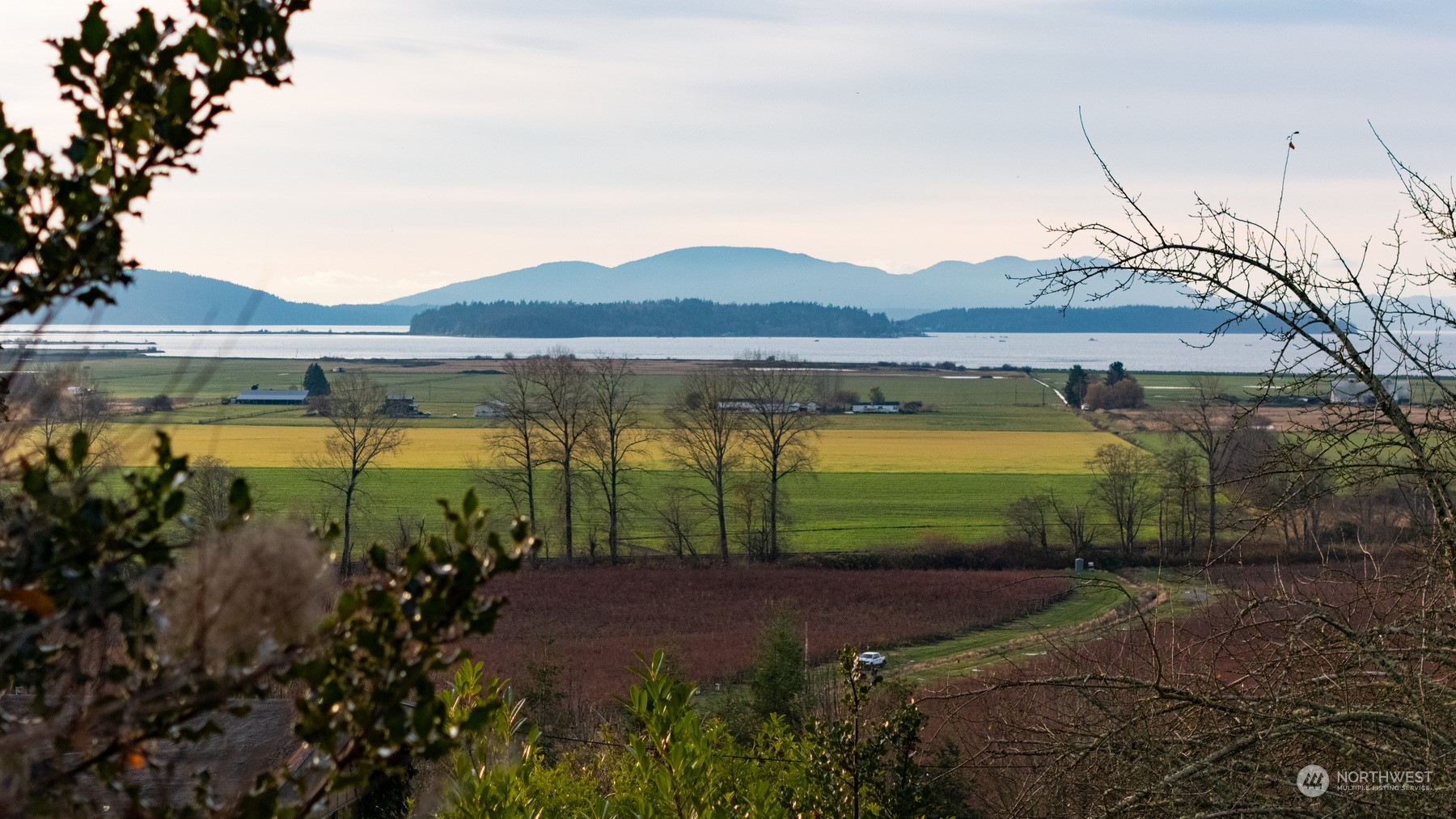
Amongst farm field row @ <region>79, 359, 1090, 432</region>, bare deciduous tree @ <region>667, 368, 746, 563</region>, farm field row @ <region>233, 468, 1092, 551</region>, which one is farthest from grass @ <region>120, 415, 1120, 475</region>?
bare deciduous tree @ <region>667, 368, 746, 563</region>

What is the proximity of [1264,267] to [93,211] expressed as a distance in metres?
5.10

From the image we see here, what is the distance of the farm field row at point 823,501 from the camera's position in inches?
2030

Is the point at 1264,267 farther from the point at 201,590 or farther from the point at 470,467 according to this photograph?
the point at 470,467

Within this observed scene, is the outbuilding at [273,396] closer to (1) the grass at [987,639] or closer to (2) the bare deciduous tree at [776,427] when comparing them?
(2) the bare deciduous tree at [776,427]

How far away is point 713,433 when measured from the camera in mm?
56469

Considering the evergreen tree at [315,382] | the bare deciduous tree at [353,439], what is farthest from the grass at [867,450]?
the evergreen tree at [315,382]

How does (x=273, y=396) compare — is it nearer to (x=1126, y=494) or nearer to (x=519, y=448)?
(x=519, y=448)

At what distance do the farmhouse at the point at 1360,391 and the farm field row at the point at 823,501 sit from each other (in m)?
42.5

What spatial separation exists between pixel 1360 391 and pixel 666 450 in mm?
54725

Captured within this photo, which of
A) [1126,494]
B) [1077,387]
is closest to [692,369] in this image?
[1077,387]

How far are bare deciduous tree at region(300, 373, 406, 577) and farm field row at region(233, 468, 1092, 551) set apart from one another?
0.86 metres

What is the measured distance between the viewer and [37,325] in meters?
1.96

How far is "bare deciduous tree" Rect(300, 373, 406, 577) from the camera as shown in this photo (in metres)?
48.0

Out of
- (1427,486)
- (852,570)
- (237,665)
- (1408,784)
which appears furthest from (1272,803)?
(852,570)
